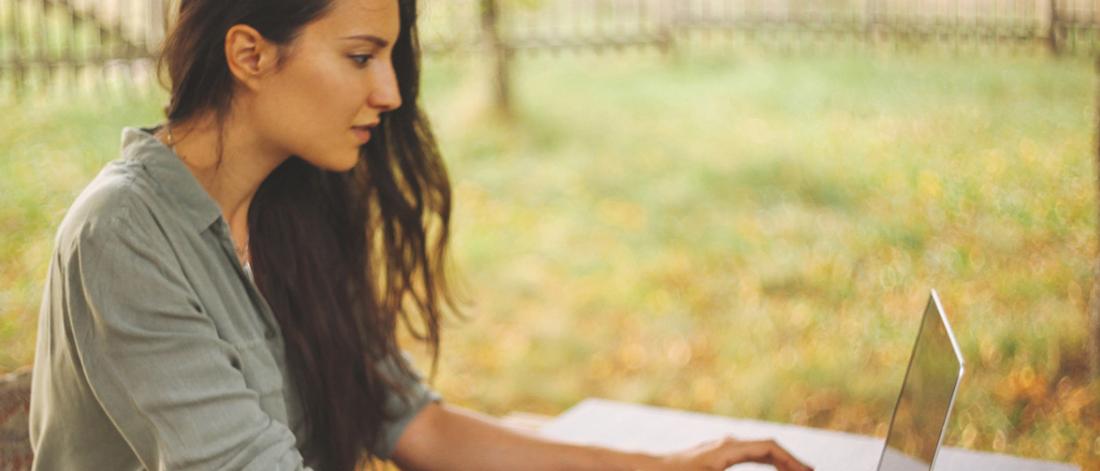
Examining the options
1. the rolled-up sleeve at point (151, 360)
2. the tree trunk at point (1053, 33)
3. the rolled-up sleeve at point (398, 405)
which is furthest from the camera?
the tree trunk at point (1053, 33)

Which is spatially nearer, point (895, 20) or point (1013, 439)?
point (1013, 439)

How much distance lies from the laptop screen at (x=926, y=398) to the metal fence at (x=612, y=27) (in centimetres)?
315

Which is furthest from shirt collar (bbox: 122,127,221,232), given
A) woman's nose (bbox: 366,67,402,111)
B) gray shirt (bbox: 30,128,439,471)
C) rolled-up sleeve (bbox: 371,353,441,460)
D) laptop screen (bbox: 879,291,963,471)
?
laptop screen (bbox: 879,291,963,471)

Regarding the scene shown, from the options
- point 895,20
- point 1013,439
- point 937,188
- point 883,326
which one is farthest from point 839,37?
point 1013,439

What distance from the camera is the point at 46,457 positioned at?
167cm

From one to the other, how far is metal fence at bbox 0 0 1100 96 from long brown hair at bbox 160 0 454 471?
2.45 metres

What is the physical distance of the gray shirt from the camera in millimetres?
1509

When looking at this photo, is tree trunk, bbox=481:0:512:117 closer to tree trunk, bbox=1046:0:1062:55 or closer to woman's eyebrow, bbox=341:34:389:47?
tree trunk, bbox=1046:0:1062:55

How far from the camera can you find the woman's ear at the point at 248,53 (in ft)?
5.39

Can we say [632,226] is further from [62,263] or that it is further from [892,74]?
[62,263]

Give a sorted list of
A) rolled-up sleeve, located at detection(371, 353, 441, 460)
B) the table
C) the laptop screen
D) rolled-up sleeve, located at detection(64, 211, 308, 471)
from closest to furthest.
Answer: the laptop screen
rolled-up sleeve, located at detection(64, 211, 308, 471)
the table
rolled-up sleeve, located at detection(371, 353, 441, 460)

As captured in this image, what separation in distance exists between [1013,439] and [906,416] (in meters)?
2.58

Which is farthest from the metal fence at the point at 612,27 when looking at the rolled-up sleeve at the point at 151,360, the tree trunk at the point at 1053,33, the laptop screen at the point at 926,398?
the laptop screen at the point at 926,398

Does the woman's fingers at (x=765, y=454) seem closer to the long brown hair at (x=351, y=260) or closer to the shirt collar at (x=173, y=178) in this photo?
the long brown hair at (x=351, y=260)
